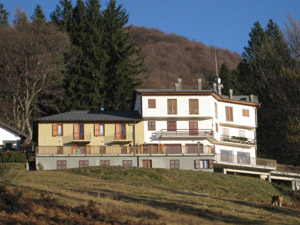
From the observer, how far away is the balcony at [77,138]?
5765 centimetres

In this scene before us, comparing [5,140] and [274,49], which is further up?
[274,49]

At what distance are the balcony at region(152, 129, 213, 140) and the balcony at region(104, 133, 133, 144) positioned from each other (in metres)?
2.34

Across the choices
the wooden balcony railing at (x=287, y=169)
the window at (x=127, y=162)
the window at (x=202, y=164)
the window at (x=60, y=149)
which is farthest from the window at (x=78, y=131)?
the wooden balcony railing at (x=287, y=169)

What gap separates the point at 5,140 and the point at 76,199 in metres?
35.2

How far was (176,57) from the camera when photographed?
A: 138 meters

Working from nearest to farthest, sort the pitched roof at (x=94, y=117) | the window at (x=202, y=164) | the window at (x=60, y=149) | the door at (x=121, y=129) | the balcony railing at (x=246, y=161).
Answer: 1. the window at (x=60, y=149)
2. the window at (x=202, y=164)
3. the balcony railing at (x=246, y=161)
4. the pitched roof at (x=94, y=117)
5. the door at (x=121, y=129)

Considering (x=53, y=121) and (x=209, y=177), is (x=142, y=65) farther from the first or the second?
(x=209, y=177)

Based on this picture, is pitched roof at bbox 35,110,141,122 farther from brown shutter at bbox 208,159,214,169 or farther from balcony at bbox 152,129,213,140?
brown shutter at bbox 208,159,214,169

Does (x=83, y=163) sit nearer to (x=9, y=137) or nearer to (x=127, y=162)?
(x=127, y=162)

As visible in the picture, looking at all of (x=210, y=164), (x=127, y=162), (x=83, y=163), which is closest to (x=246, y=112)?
(x=210, y=164)

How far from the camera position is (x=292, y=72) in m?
34.9

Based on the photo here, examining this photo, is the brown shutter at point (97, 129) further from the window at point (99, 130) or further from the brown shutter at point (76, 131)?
the brown shutter at point (76, 131)

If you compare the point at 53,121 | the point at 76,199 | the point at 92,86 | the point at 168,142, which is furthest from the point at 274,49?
the point at 92,86

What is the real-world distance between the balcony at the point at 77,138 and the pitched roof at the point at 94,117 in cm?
145
